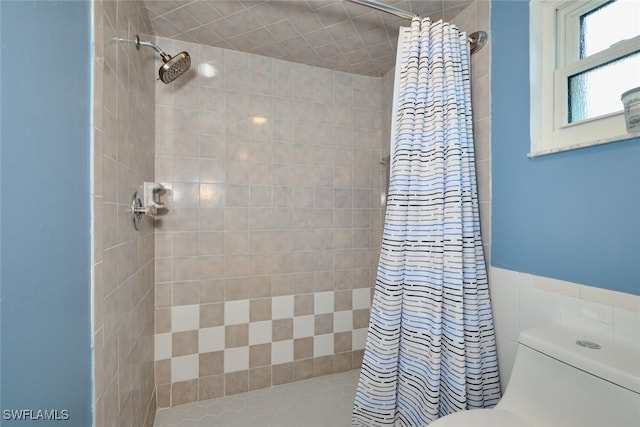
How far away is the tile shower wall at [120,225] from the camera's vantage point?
0.86 meters

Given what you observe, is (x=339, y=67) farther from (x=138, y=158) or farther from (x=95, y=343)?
(x=95, y=343)

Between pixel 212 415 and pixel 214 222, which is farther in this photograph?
pixel 214 222

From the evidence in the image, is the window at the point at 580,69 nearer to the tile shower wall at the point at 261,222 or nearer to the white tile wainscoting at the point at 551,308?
the white tile wainscoting at the point at 551,308

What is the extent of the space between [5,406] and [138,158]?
1123 mm

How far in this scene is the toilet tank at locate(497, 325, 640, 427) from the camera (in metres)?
0.77

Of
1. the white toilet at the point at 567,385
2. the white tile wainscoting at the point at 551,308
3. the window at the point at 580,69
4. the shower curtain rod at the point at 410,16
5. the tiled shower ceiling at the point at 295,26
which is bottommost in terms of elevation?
the white toilet at the point at 567,385

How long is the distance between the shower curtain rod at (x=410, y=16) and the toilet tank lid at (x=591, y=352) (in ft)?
4.17

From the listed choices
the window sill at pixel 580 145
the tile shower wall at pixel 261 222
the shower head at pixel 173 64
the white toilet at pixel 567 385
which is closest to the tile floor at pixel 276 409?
the tile shower wall at pixel 261 222

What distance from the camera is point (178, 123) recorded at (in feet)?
5.92

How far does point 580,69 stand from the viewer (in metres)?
1.09

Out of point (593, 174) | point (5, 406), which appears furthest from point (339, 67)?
point (5, 406)

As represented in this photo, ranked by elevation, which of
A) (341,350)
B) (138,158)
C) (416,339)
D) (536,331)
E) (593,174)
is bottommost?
(341,350)

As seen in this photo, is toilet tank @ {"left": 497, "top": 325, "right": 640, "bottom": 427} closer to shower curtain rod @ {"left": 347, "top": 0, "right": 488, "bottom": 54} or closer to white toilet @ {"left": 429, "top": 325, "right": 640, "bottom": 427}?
white toilet @ {"left": 429, "top": 325, "right": 640, "bottom": 427}

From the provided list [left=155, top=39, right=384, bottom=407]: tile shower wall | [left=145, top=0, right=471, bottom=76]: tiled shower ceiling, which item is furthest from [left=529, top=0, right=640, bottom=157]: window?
[left=155, top=39, right=384, bottom=407]: tile shower wall
